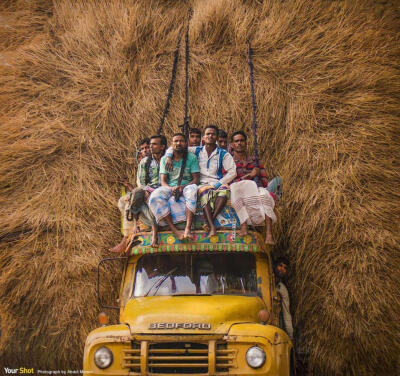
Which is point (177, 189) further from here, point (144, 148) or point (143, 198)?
point (144, 148)

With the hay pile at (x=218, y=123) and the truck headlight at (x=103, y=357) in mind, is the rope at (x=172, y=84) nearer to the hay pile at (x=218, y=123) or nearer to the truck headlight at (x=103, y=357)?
the hay pile at (x=218, y=123)

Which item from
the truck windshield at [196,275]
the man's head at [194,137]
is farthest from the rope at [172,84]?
the truck windshield at [196,275]

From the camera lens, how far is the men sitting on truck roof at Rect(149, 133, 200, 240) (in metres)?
5.20

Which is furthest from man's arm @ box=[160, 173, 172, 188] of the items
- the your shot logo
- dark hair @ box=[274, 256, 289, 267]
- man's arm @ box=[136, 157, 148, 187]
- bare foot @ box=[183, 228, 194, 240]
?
the your shot logo

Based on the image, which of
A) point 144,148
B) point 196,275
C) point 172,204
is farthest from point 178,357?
point 144,148

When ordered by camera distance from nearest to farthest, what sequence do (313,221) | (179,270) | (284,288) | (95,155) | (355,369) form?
(179,270), (355,369), (284,288), (313,221), (95,155)

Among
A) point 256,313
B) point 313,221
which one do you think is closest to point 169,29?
point 313,221

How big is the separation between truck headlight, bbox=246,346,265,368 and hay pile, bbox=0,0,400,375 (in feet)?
6.17

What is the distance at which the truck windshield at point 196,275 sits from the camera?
4.85m

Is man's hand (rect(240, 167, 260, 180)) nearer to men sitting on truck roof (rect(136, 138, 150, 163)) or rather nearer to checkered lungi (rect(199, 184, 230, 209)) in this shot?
checkered lungi (rect(199, 184, 230, 209))

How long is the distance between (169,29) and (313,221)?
417 centimetres

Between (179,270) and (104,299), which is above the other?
→ (179,270)

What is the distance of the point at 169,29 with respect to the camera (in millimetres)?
8219

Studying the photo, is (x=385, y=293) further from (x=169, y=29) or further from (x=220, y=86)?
(x=169, y=29)
